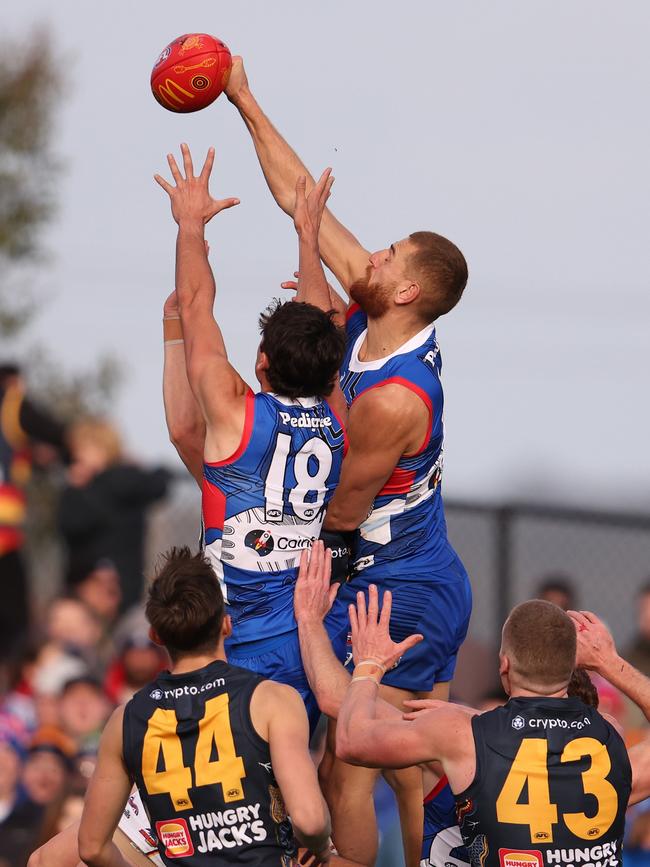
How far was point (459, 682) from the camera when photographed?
1066cm

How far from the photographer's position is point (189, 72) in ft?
21.7

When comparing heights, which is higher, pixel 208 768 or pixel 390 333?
pixel 390 333

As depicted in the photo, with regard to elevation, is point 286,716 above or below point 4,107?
below

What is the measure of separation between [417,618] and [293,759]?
4.64 ft

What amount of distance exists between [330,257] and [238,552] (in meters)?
1.69

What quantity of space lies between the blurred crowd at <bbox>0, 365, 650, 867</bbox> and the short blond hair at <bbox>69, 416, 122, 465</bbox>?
0.6 inches

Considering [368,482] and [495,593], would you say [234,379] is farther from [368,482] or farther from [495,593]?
[495,593]

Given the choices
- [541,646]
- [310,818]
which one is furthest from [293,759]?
[541,646]

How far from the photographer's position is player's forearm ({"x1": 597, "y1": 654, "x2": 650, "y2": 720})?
5754mm

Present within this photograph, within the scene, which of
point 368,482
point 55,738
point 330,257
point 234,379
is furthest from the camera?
point 55,738

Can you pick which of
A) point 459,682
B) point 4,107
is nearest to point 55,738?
point 459,682

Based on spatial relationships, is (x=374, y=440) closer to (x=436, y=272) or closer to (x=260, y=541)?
(x=260, y=541)

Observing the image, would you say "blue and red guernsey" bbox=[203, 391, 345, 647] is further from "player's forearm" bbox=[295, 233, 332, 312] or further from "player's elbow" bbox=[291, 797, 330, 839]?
"player's elbow" bbox=[291, 797, 330, 839]

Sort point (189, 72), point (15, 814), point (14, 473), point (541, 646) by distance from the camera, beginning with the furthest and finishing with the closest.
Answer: point (14, 473), point (15, 814), point (189, 72), point (541, 646)
